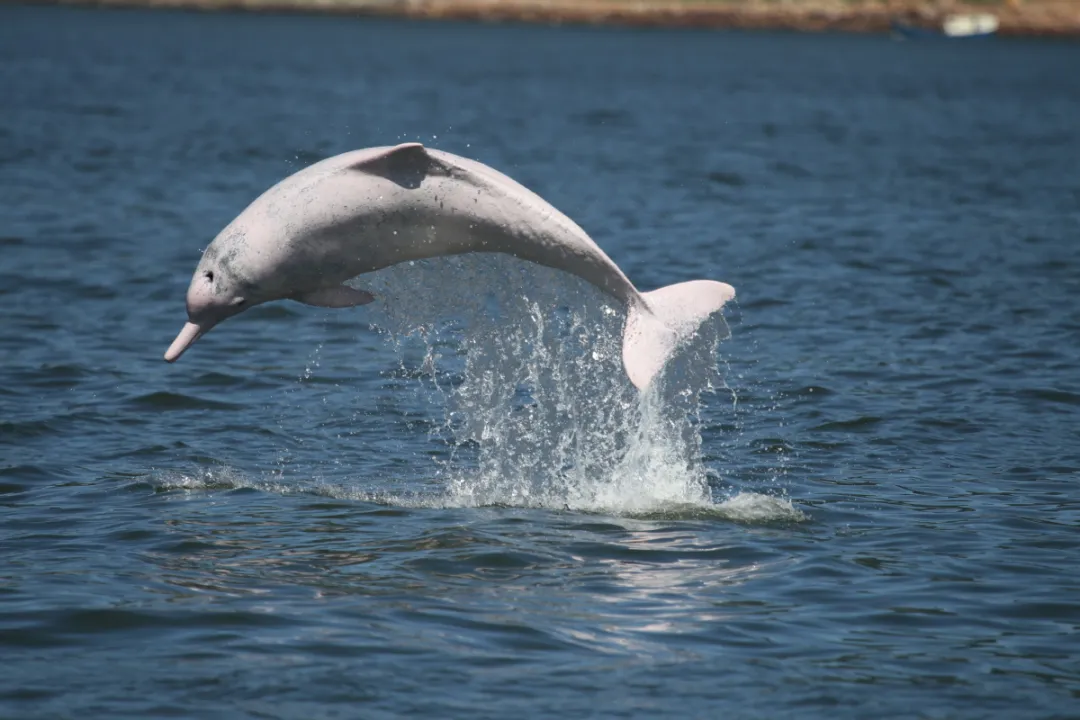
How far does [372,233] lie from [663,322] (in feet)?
7.71

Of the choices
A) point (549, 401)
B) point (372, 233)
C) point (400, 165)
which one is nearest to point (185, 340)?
point (372, 233)

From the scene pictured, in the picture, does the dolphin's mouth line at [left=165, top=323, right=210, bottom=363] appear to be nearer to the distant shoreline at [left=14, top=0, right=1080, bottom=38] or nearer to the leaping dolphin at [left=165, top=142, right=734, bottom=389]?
the leaping dolphin at [left=165, top=142, right=734, bottom=389]

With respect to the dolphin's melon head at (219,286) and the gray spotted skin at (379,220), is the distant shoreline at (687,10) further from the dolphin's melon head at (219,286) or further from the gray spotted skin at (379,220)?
the dolphin's melon head at (219,286)

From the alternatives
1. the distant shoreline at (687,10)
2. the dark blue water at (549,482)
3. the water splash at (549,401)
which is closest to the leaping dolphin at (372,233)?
the water splash at (549,401)

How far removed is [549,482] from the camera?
533 inches

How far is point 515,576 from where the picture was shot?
36.4 ft

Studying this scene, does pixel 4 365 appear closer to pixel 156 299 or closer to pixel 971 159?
pixel 156 299

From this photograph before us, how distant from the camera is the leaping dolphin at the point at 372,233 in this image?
1128 centimetres

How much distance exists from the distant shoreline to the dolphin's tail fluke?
476ft

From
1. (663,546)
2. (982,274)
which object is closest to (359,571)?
(663,546)

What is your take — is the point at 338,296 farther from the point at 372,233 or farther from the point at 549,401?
the point at 549,401

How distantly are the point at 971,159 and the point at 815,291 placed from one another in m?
22.1

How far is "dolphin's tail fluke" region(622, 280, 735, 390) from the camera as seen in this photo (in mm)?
11594

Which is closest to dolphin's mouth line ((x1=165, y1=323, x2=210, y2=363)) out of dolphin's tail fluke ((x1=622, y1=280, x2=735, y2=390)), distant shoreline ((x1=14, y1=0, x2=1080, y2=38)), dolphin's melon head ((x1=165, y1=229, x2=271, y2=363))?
dolphin's melon head ((x1=165, y1=229, x2=271, y2=363))
